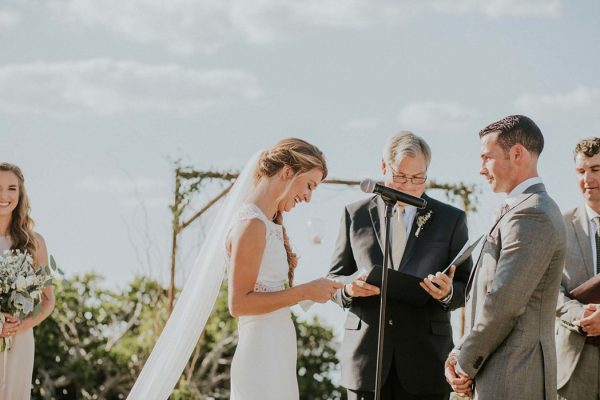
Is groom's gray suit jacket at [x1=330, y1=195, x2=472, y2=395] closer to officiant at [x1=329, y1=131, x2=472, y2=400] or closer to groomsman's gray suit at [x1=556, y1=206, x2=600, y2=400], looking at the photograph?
officiant at [x1=329, y1=131, x2=472, y2=400]

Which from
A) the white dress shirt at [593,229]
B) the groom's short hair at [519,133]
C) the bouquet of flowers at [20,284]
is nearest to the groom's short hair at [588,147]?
the white dress shirt at [593,229]

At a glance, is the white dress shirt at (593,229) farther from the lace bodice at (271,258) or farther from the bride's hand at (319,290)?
the lace bodice at (271,258)

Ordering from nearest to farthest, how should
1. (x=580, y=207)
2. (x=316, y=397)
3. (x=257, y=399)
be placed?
(x=257, y=399)
(x=580, y=207)
(x=316, y=397)

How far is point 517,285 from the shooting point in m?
3.69

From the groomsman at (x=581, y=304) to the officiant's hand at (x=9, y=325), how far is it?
305cm

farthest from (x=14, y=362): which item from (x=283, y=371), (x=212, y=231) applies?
(x=283, y=371)

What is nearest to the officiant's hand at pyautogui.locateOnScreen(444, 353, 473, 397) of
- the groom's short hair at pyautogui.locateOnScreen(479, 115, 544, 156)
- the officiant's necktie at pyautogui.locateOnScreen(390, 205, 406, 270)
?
the officiant's necktie at pyautogui.locateOnScreen(390, 205, 406, 270)

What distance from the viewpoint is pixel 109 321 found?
988 centimetres

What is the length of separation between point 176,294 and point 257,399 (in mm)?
5472

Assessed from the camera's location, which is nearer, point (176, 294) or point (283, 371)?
point (283, 371)

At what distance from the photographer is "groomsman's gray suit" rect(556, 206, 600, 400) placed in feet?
15.6

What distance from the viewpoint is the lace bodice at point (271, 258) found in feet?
13.6

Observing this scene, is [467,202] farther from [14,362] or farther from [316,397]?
[14,362]

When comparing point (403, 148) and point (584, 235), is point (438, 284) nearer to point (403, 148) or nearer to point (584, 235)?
point (403, 148)
